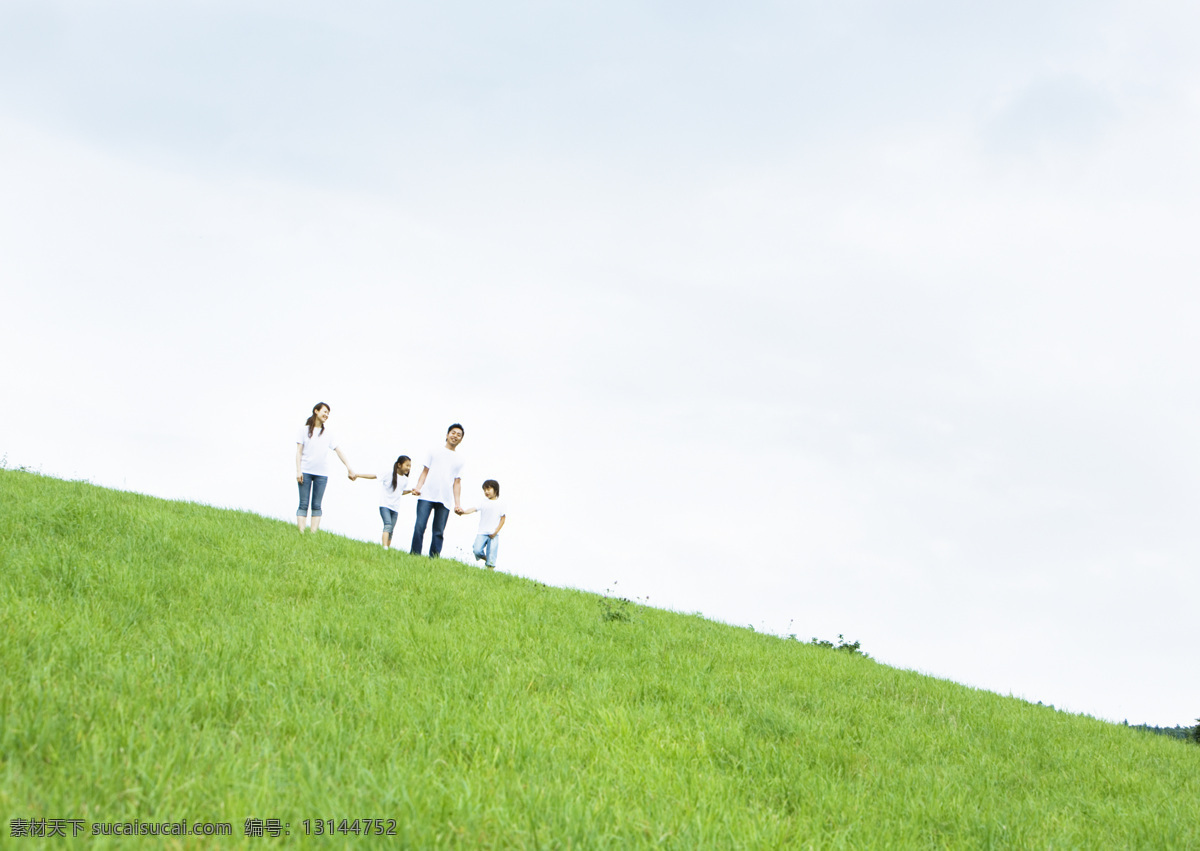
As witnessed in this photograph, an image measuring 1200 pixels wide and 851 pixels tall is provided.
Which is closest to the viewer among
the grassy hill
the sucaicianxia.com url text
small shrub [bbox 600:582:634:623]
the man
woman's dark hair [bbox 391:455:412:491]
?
the sucaicianxia.com url text

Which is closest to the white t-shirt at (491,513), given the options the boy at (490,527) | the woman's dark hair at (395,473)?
the boy at (490,527)

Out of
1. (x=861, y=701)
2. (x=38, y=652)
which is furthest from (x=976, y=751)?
(x=38, y=652)

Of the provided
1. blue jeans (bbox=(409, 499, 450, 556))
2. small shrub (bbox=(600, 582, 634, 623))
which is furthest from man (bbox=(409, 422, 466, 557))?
small shrub (bbox=(600, 582, 634, 623))

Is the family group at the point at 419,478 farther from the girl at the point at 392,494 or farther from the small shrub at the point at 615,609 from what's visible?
the small shrub at the point at 615,609

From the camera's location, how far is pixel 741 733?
5902mm

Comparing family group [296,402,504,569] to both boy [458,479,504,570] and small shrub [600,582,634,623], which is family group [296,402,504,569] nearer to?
boy [458,479,504,570]

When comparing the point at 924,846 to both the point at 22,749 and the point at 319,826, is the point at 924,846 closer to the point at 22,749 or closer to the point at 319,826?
the point at 319,826

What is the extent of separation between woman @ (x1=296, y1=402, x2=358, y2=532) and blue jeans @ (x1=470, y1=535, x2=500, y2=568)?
13.0 feet

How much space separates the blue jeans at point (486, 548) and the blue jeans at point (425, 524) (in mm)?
2182

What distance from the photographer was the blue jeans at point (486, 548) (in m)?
17.5

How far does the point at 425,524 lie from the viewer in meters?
15.3

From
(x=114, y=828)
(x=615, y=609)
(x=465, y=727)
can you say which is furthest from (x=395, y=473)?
(x=114, y=828)

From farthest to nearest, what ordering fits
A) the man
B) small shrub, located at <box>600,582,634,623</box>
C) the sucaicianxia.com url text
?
the man
small shrub, located at <box>600,582,634,623</box>
the sucaicianxia.com url text

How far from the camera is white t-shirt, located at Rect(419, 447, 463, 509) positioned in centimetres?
1520
